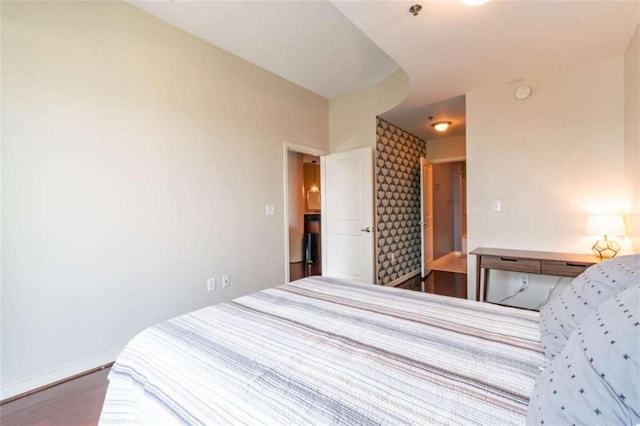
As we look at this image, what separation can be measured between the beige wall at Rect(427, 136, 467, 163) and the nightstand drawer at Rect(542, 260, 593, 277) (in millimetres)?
2718

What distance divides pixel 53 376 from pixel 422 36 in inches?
141

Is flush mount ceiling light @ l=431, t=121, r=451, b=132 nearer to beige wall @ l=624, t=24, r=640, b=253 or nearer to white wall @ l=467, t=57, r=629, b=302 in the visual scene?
white wall @ l=467, t=57, r=629, b=302

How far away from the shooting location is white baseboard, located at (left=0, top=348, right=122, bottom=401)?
177 cm

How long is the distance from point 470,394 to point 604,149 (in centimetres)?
295

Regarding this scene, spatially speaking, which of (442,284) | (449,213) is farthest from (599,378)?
(449,213)

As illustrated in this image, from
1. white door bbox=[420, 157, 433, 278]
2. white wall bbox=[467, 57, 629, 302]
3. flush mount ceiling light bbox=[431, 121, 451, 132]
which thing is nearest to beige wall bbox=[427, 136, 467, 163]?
white door bbox=[420, 157, 433, 278]

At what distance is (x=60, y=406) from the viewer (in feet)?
5.64

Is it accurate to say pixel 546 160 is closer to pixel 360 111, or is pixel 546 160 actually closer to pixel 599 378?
pixel 360 111

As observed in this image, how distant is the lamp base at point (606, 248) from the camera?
2.42m

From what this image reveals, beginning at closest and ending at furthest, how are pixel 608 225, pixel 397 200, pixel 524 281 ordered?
pixel 608 225
pixel 524 281
pixel 397 200

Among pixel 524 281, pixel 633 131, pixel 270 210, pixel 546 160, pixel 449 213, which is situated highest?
pixel 633 131

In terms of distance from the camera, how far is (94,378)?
200 centimetres

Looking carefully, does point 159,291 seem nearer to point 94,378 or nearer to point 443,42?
point 94,378

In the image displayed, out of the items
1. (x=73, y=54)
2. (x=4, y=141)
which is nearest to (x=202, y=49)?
(x=73, y=54)
